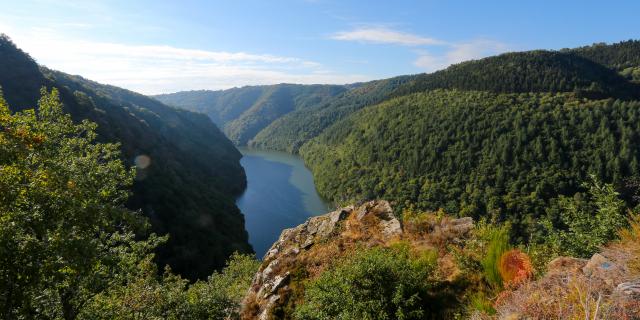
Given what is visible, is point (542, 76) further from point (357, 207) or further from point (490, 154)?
point (357, 207)

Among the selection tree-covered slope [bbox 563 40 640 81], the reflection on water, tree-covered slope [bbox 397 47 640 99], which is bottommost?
the reflection on water

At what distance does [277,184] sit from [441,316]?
133305 mm

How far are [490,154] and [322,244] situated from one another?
324 feet

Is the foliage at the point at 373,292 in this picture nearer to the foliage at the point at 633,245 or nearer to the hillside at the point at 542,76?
the foliage at the point at 633,245

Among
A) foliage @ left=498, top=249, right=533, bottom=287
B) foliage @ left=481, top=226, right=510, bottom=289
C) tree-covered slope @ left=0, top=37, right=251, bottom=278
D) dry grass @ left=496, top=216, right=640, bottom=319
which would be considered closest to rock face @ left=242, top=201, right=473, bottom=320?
foliage @ left=481, top=226, right=510, bottom=289

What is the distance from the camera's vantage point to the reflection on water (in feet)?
298

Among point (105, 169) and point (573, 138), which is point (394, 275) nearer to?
point (105, 169)

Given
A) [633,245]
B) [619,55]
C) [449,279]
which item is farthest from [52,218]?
[619,55]

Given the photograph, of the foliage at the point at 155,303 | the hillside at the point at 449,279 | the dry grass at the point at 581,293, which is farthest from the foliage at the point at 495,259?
the foliage at the point at 155,303

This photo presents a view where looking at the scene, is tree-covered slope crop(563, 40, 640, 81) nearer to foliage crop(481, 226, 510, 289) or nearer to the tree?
foliage crop(481, 226, 510, 289)

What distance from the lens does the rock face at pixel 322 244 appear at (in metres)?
12.7

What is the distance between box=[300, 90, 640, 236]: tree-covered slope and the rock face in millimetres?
72022

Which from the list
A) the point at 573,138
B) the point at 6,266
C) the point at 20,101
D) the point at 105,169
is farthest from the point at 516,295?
the point at 573,138

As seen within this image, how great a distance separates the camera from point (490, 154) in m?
101
